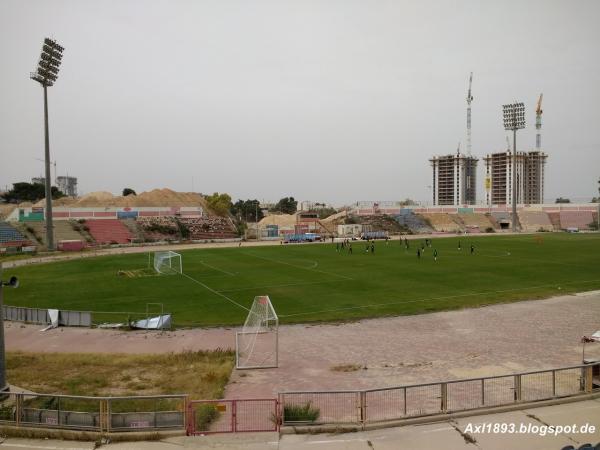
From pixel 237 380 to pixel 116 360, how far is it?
Result: 5393 mm

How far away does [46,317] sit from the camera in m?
24.2

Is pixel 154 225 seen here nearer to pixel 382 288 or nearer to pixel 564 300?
pixel 382 288

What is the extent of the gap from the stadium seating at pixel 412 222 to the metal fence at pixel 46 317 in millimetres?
90728

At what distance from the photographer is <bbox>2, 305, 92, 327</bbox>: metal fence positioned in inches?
934

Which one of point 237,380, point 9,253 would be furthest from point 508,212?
point 237,380

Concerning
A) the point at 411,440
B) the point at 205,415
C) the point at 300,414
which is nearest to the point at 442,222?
the point at 300,414

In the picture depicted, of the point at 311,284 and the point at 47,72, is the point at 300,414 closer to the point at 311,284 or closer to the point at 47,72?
the point at 311,284

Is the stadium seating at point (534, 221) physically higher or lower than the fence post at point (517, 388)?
higher

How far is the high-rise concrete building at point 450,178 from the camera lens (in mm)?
188875

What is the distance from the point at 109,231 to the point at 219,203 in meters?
50.5

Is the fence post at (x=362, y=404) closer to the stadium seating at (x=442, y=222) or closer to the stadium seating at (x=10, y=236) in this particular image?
the stadium seating at (x=10, y=236)

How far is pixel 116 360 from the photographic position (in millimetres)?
17594

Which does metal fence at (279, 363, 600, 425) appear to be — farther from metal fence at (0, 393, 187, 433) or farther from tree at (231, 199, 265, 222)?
tree at (231, 199, 265, 222)

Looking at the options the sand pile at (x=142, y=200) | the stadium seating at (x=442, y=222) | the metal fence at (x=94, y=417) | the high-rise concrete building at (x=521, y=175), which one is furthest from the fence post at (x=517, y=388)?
the high-rise concrete building at (x=521, y=175)
